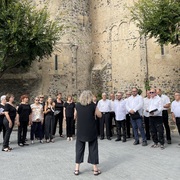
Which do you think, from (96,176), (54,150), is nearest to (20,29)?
(54,150)

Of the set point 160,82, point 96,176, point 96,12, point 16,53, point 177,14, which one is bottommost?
point 96,176

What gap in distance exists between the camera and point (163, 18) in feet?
35.5

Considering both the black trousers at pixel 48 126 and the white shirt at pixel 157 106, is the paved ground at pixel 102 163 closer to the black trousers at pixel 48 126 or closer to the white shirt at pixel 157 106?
the black trousers at pixel 48 126

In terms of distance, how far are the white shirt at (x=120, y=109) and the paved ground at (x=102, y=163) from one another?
1.20 m

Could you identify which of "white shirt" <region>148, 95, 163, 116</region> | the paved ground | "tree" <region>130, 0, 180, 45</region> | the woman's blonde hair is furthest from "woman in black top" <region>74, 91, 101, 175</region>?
"tree" <region>130, 0, 180, 45</region>

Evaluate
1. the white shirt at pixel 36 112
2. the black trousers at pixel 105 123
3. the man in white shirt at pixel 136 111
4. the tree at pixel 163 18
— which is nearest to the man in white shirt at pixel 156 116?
the man in white shirt at pixel 136 111

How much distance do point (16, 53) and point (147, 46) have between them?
9.33m

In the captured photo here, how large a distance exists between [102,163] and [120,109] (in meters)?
3.40

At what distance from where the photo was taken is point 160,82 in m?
16.9

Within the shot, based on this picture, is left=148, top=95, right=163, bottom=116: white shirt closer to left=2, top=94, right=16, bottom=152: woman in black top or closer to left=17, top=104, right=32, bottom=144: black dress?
left=17, top=104, right=32, bottom=144: black dress

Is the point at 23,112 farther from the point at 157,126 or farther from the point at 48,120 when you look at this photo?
the point at 157,126

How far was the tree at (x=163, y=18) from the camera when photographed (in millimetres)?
10734

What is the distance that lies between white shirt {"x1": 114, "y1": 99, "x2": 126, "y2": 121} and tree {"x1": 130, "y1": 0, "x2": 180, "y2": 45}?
4273 millimetres

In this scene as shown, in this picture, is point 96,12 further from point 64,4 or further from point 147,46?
point 147,46
